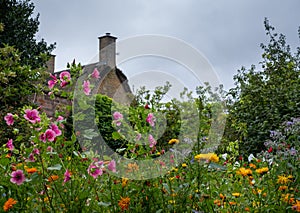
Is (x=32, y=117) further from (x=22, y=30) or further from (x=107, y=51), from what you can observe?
(x=107, y=51)

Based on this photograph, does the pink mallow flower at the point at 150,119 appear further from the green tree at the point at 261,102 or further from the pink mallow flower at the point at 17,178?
the green tree at the point at 261,102

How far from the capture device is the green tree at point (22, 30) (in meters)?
9.85

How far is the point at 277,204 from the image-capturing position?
5.61ft

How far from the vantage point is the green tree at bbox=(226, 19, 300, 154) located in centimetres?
605

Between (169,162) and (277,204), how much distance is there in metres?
0.73

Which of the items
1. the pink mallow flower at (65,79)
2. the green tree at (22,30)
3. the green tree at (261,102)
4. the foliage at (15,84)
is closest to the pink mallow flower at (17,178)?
the pink mallow flower at (65,79)

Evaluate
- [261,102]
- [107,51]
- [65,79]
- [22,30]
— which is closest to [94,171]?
[65,79]

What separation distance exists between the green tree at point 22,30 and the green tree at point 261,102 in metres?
4.83

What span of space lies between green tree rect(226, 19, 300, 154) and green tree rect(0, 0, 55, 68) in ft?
15.8

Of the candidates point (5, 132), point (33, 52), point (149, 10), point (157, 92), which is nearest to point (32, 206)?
point (157, 92)

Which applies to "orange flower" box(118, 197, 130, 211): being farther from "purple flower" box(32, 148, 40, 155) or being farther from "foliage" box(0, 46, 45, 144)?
"foliage" box(0, 46, 45, 144)

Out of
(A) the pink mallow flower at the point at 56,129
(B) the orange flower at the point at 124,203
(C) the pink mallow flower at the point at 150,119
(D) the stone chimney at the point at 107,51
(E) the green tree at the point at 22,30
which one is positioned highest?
(D) the stone chimney at the point at 107,51

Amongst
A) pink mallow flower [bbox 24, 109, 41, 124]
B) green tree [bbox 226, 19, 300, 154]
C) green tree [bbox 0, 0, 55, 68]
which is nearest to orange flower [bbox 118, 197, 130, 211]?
pink mallow flower [bbox 24, 109, 41, 124]

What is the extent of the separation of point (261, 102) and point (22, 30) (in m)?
6.43
